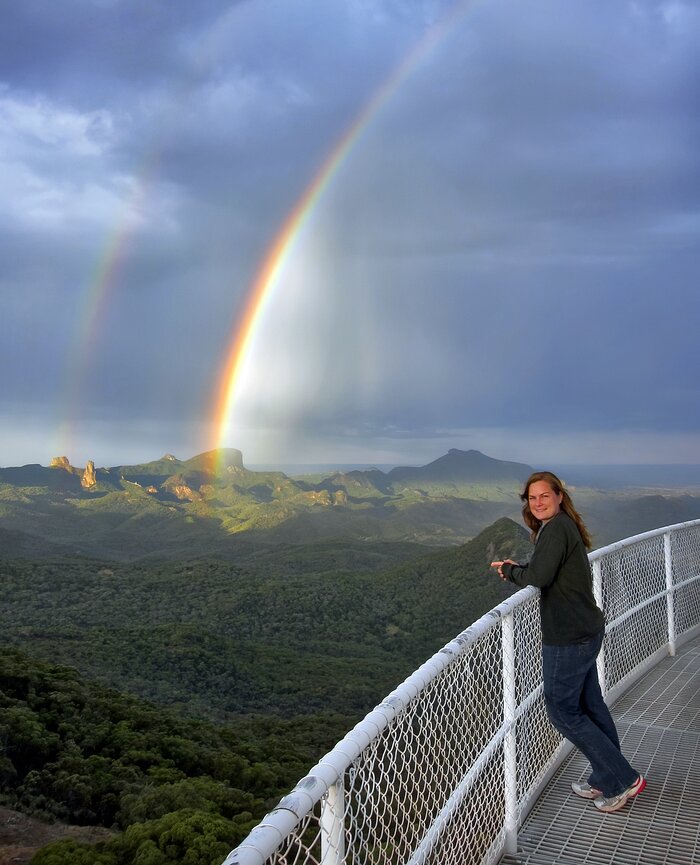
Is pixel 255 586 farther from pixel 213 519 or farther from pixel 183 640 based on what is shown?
pixel 213 519

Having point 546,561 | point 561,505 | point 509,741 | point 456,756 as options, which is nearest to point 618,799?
point 509,741

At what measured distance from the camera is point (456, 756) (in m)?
3.25

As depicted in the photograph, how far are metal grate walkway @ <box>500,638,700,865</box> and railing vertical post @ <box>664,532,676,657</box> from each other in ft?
5.37

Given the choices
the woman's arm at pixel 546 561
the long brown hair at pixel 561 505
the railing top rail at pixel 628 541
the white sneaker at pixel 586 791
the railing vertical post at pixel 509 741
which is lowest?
the white sneaker at pixel 586 791

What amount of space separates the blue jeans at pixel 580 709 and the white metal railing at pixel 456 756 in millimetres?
155

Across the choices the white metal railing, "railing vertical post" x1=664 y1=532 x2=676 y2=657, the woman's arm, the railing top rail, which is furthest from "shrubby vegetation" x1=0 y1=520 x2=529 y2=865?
"railing vertical post" x1=664 y1=532 x2=676 y2=657

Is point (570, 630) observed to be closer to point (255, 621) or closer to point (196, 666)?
point (196, 666)

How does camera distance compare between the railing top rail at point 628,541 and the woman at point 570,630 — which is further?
the railing top rail at point 628,541

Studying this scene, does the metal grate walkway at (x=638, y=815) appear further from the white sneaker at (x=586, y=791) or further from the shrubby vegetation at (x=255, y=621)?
the shrubby vegetation at (x=255, y=621)

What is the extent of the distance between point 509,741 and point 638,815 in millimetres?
851

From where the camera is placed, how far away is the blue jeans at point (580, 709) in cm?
371

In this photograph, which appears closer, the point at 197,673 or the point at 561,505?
the point at 561,505

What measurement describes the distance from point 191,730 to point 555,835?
31.5 metres

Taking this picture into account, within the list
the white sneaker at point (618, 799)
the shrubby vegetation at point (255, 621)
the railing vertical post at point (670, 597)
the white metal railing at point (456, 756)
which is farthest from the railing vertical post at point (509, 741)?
the shrubby vegetation at point (255, 621)
